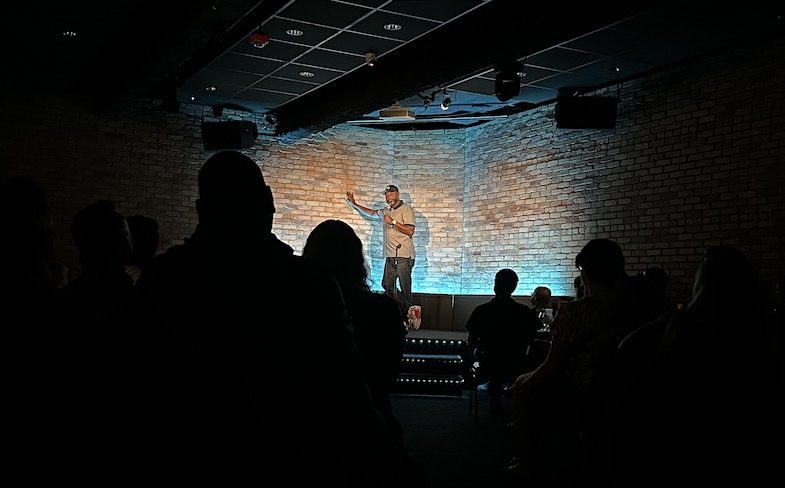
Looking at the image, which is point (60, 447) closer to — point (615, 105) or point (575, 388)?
point (575, 388)

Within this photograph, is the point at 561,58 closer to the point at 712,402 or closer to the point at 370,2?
the point at 370,2

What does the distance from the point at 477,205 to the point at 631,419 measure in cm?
987

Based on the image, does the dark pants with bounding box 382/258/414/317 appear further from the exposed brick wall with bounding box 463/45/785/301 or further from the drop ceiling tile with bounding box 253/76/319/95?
the drop ceiling tile with bounding box 253/76/319/95

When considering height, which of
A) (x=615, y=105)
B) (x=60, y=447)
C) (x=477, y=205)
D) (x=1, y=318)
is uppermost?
(x=615, y=105)

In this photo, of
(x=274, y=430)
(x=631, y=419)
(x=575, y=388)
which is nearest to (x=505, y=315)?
(x=575, y=388)

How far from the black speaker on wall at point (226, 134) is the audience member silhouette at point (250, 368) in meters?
10.0

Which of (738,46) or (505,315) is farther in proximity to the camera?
(738,46)

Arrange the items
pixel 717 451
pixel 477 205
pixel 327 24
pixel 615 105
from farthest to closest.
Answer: pixel 477 205
pixel 615 105
pixel 327 24
pixel 717 451

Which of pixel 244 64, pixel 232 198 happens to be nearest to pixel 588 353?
pixel 232 198

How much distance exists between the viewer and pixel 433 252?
12648 mm

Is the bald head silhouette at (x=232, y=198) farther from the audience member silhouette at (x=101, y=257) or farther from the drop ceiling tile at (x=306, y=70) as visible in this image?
the drop ceiling tile at (x=306, y=70)

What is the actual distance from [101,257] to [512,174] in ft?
31.4

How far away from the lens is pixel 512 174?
11656mm

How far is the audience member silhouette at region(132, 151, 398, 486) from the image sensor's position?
144cm
